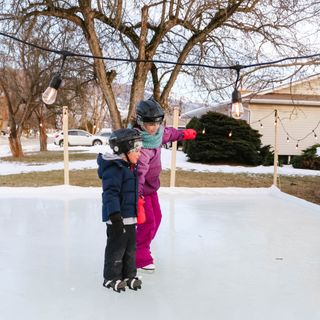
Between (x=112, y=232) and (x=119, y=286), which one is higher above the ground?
(x=112, y=232)

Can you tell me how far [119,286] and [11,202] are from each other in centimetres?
325

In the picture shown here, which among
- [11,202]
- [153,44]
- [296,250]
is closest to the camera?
[296,250]

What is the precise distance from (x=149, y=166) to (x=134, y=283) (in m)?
0.75

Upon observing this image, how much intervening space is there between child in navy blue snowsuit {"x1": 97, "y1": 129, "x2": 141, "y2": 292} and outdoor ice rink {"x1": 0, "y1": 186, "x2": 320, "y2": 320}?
0.12 m

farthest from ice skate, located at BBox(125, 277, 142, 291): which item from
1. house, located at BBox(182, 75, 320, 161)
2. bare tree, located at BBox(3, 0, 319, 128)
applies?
house, located at BBox(182, 75, 320, 161)

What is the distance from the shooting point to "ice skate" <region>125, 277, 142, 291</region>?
2.40m

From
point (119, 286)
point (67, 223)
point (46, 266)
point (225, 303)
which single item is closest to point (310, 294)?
point (225, 303)

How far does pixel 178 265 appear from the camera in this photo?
286 cm

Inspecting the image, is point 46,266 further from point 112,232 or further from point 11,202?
point 11,202

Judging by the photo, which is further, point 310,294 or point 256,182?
point 256,182

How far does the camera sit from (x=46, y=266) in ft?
9.15

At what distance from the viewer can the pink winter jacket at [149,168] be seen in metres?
2.68

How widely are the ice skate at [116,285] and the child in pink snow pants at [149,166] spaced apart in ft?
1.19

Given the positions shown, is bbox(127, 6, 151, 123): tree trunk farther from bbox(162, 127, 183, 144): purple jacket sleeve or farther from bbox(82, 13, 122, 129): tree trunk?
bbox(162, 127, 183, 144): purple jacket sleeve
